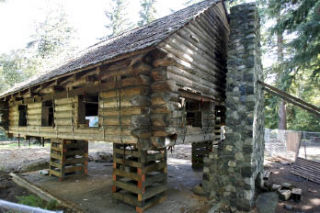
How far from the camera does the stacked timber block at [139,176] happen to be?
6070 millimetres

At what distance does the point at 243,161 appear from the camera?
702 centimetres

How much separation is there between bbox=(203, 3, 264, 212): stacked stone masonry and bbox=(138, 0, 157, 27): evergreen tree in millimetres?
23652

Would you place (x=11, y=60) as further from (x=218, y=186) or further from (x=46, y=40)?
(x=218, y=186)

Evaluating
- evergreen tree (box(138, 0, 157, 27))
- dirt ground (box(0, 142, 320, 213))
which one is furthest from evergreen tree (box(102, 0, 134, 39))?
dirt ground (box(0, 142, 320, 213))

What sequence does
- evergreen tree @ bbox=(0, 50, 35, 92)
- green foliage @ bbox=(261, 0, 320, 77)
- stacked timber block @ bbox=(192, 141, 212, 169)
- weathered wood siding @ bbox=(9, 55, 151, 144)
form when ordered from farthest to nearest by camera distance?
evergreen tree @ bbox=(0, 50, 35, 92), stacked timber block @ bbox=(192, 141, 212, 169), green foliage @ bbox=(261, 0, 320, 77), weathered wood siding @ bbox=(9, 55, 151, 144)

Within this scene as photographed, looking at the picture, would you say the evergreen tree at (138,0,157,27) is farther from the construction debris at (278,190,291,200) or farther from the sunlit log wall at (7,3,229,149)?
the construction debris at (278,190,291,200)

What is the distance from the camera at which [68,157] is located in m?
9.74

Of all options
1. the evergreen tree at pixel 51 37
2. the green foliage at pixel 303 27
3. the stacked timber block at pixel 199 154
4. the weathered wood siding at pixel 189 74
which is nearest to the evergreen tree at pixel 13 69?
the evergreen tree at pixel 51 37

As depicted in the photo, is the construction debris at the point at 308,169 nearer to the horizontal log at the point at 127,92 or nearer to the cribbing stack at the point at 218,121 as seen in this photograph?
the cribbing stack at the point at 218,121

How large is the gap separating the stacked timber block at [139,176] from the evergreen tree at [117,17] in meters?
28.3

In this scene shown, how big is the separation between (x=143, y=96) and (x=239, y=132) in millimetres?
4032

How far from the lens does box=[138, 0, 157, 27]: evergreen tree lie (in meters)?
29.4

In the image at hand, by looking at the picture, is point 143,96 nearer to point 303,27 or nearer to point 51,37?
point 303,27

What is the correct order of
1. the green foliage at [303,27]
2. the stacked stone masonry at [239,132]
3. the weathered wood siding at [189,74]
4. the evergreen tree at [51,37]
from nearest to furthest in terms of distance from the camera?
the weathered wood siding at [189,74] → the stacked stone masonry at [239,132] → the green foliage at [303,27] → the evergreen tree at [51,37]
